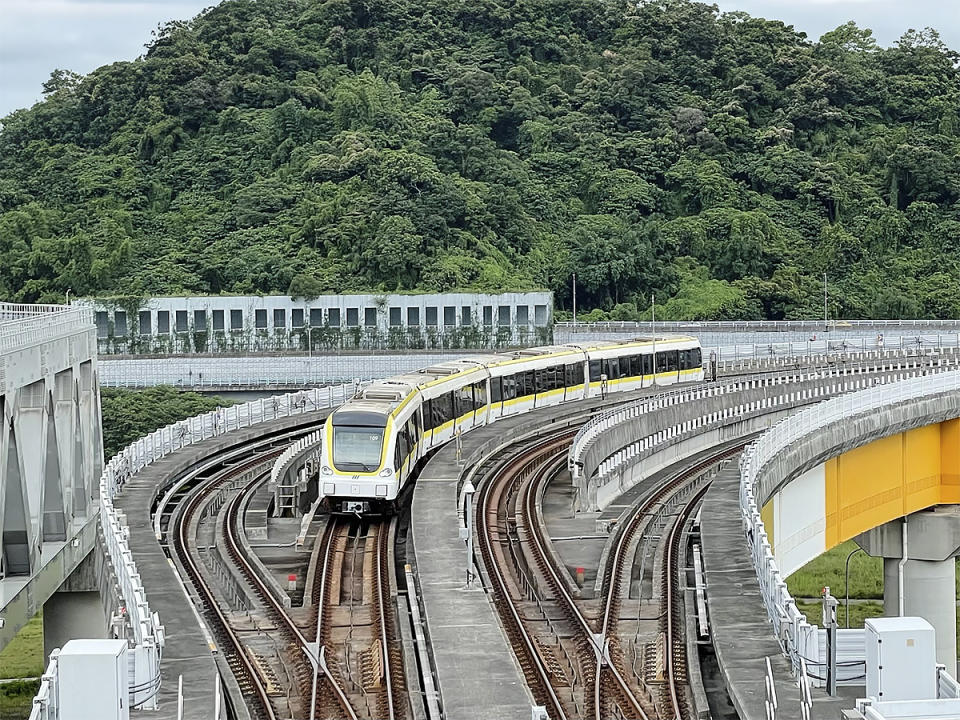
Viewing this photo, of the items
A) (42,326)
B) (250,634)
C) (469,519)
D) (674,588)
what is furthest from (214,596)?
(674,588)

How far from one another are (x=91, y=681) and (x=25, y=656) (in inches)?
1115

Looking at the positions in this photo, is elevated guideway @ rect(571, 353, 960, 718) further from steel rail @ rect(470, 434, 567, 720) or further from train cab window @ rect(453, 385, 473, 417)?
train cab window @ rect(453, 385, 473, 417)

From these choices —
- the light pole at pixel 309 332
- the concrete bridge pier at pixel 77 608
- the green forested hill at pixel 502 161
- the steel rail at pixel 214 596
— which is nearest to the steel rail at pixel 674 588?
the steel rail at pixel 214 596

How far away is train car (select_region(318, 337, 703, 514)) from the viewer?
99.4 ft

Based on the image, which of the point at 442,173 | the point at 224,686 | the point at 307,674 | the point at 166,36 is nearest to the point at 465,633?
the point at 307,674

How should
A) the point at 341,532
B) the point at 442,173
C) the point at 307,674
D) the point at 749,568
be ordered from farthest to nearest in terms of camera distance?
the point at 442,173
the point at 341,532
the point at 749,568
the point at 307,674

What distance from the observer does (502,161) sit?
105 meters

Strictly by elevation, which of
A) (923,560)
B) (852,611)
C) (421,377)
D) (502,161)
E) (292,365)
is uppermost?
(502,161)

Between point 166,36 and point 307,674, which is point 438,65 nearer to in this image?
point 166,36

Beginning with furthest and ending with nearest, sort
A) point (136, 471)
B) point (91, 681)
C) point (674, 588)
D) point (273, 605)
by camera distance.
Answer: point (136, 471) → point (674, 588) → point (273, 605) → point (91, 681)

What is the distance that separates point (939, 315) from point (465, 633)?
256 feet

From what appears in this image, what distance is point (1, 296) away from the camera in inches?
3684

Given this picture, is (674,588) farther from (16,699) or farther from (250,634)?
(16,699)

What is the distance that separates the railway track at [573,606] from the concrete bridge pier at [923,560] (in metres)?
7.15
